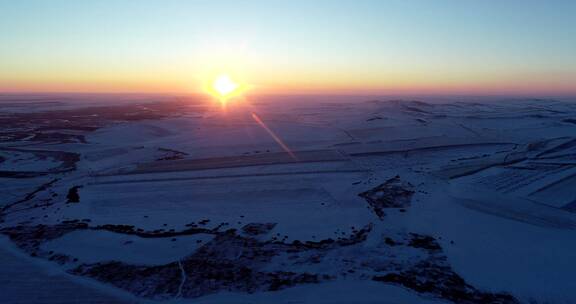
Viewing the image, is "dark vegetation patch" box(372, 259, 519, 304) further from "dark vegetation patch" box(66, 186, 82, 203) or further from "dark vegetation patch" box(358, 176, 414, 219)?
"dark vegetation patch" box(66, 186, 82, 203)

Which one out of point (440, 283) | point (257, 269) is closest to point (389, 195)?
point (440, 283)

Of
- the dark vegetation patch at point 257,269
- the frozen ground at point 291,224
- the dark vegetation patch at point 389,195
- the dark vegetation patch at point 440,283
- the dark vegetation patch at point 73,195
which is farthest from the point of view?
the dark vegetation patch at point 73,195

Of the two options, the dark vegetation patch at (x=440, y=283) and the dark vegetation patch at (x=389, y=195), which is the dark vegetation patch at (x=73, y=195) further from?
the dark vegetation patch at (x=440, y=283)

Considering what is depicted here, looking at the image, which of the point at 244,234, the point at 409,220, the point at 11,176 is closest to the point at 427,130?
the point at 409,220

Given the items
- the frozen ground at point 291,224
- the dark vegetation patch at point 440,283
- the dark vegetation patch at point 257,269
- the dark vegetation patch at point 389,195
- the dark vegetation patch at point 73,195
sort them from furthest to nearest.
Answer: the dark vegetation patch at point 73,195 < the dark vegetation patch at point 389,195 < the frozen ground at point 291,224 < the dark vegetation patch at point 257,269 < the dark vegetation patch at point 440,283

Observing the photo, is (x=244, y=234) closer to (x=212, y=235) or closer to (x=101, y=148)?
(x=212, y=235)

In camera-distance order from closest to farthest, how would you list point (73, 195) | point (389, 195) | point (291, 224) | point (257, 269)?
point (257, 269)
point (291, 224)
point (389, 195)
point (73, 195)

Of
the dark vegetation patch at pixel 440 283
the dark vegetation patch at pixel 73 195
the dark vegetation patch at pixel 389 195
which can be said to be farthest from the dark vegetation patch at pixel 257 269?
the dark vegetation patch at pixel 73 195

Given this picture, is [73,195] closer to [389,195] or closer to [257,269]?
[257,269]
